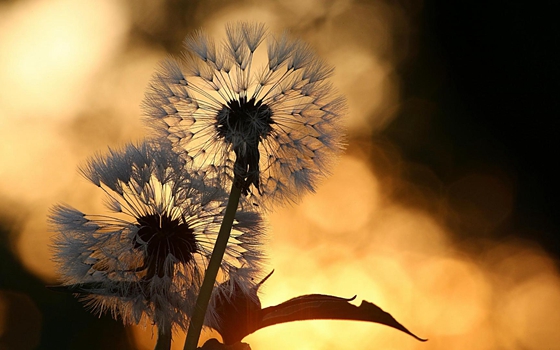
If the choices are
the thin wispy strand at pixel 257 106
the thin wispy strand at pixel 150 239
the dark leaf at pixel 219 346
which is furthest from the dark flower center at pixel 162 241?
the dark leaf at pixel 219 346

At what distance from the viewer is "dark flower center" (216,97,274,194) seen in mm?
1422

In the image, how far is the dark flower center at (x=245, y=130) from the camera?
142 cm

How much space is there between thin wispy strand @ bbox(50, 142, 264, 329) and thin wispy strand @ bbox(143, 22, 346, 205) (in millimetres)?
86

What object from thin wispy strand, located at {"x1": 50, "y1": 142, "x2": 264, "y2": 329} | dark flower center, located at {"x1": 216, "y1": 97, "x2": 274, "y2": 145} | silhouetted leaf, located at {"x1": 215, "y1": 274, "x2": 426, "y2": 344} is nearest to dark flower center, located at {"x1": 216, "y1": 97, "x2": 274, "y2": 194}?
dark flower center, located at {"x1": 216, "y1": 97, "x2": 274, "y2": 145}

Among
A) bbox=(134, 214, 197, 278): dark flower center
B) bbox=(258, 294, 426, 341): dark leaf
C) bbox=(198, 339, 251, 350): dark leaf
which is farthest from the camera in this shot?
bbox=(134, 214, 197, 278): dark flower center

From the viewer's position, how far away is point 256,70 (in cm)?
169

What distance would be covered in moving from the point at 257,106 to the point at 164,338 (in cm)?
58

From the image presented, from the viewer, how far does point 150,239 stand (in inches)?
61.1

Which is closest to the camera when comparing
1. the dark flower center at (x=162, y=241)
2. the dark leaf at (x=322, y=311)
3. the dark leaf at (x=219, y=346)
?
the dark leaf at (x=322, y=311)

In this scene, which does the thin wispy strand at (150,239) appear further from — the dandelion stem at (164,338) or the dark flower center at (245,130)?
the dark flower center at (245,130)

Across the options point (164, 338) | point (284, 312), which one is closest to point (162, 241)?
point (164, 338)

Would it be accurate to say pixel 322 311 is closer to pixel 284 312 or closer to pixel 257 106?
pixel 284 312

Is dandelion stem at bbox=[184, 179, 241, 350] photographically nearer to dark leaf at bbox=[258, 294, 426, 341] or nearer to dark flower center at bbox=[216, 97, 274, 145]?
dark leaf at bbox=[258, 294, 426, 341]

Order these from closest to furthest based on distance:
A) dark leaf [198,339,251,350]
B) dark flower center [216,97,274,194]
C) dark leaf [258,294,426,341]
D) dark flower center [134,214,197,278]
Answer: dark leaf [258,294,426,341] < dark leaf [198,339,251,350] < dark flower center [216,97,274,194] < dark flower center [134,214,197,278]
